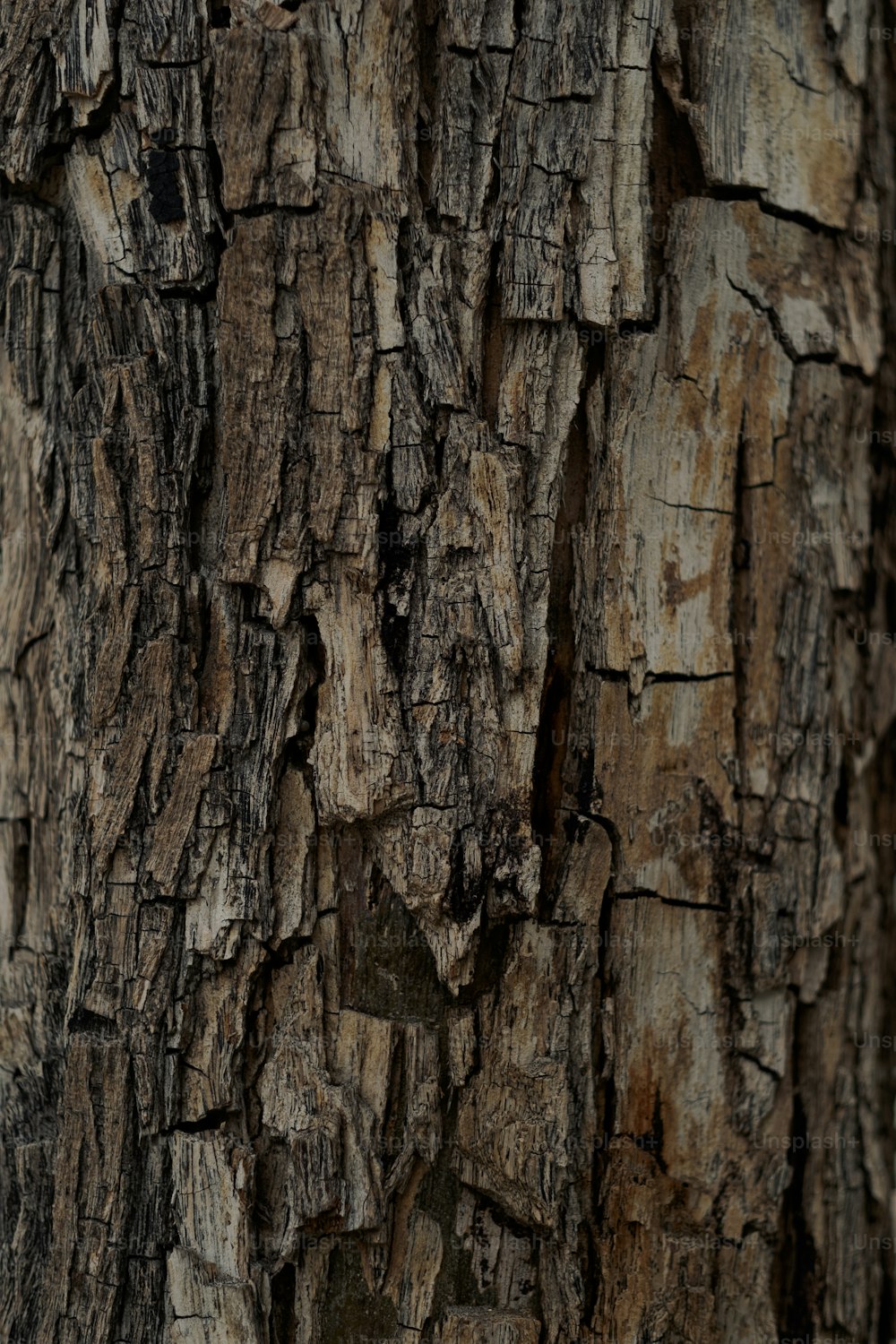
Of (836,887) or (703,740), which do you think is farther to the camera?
(836,887)

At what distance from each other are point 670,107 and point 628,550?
0.77 meters

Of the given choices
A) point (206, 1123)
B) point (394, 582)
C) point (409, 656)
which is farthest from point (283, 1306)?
point (394, 582)

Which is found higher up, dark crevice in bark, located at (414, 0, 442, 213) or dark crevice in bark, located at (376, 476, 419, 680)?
dark crevice in bark, located at (414, 0, 442, 213)

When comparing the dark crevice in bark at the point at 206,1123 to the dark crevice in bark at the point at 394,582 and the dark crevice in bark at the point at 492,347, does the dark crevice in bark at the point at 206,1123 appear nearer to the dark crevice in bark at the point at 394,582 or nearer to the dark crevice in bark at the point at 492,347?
the dark crevice in bark at the point at 394,582

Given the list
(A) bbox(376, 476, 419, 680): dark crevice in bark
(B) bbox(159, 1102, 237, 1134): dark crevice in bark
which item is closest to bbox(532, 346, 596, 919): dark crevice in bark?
(A) bbox(376, 476, 419, 680): dark crevice in bark

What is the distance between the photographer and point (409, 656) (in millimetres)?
1854

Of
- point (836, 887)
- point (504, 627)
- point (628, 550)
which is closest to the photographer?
point (504, 627)

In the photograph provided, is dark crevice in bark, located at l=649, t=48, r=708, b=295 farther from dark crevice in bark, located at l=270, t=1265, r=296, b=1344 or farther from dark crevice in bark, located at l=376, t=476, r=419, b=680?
dark crevice in bark, located at l=270, t=1265, r=296, b=1344

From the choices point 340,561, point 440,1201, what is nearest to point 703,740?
point 340,561

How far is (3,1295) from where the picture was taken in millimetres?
2035

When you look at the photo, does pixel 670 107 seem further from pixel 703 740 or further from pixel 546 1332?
pixel 546 1332

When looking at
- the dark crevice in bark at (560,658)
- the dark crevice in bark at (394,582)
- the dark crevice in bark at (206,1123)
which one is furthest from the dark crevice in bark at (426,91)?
the dark crevice in bark at (206,1123)

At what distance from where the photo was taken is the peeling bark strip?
1844 millimetres

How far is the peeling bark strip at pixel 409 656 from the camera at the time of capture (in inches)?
72.6
